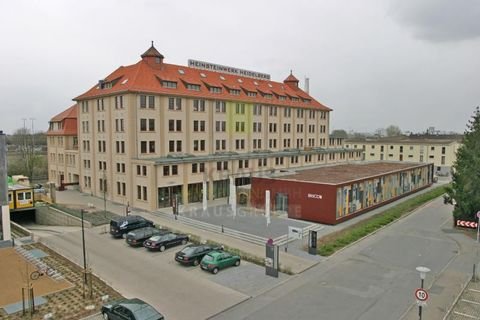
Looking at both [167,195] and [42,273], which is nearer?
[42,273]

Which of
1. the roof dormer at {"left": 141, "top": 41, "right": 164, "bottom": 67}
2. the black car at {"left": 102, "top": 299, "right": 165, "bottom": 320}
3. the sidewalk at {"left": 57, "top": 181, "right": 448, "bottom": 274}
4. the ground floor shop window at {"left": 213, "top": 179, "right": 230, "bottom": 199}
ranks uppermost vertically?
the roof dormer at {"left": 141, "top": 41, "right": 164, "bottom": 67}

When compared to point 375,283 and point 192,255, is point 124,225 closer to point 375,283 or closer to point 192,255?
point 192,255

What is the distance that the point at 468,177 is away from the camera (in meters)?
30.1

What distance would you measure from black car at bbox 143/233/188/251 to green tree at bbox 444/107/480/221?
76.1ft

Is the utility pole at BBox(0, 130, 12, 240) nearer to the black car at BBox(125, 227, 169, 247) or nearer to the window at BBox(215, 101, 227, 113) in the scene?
the black car at BBox(125, 227, 169, 247)

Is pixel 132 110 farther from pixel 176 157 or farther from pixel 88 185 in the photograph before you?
pixel 88 185

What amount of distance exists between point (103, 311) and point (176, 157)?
2683cm

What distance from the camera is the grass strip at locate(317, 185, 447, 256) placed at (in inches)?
1005

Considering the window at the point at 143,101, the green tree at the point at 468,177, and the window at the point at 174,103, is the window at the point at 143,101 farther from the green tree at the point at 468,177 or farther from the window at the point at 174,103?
the green tree at the point at 468,177

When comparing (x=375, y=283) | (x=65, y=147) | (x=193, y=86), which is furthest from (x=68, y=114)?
(x=375, y=283)

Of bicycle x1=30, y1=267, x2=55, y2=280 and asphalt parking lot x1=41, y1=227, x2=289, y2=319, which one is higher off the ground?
bicycle x1=30, y1=267, x2=55, y2=280

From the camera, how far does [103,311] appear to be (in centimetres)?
1569

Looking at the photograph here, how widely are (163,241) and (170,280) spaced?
528cm

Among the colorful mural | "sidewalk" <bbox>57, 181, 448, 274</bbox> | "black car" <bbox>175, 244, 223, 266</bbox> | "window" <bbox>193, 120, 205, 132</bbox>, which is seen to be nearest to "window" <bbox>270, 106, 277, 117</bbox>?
"window" <bbox>193, 120, 205, 132</bbox>
